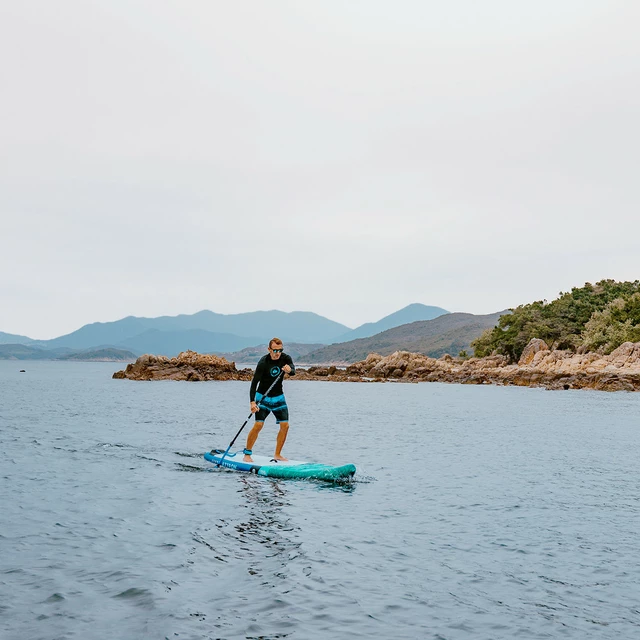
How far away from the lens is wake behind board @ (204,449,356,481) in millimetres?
18688

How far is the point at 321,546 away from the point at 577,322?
111242 mm

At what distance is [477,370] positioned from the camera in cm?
11031

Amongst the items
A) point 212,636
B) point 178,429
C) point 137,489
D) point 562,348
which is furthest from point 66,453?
point 562,348

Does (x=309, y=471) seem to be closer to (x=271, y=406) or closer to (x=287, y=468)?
(x=287, y=468)

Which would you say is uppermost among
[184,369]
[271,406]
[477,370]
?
[477,370]

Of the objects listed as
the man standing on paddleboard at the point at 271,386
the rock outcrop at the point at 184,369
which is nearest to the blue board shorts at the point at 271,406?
the man standing on paddleboard at the point at 271,386

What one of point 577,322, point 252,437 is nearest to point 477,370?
point 577,322

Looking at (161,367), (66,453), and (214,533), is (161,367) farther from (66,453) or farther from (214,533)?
(214,533)

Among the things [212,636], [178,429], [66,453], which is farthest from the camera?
[178,429]

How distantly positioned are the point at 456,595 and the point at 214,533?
210 inches

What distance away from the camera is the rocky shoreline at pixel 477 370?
82.1m

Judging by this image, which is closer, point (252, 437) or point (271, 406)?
point (271, 406)

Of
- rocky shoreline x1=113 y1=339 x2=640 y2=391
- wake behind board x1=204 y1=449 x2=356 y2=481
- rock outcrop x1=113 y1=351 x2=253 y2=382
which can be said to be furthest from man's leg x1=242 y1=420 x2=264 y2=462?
rock outcrop x1=113 y1=351 x2=253 y2=382

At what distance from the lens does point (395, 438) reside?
32.5 meters
